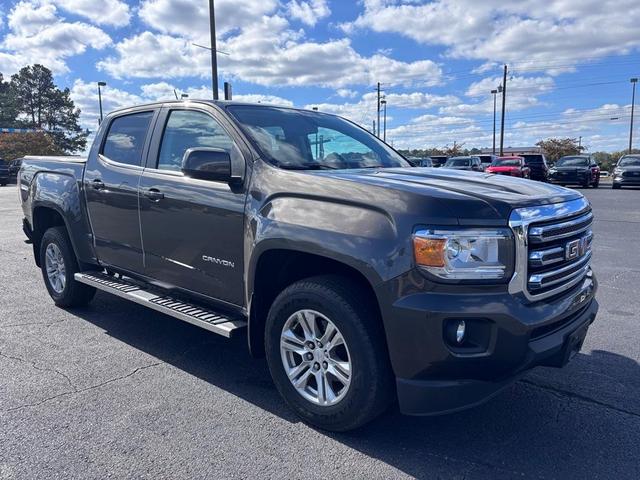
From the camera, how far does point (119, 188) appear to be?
4578mm

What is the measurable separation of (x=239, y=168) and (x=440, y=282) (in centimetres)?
165

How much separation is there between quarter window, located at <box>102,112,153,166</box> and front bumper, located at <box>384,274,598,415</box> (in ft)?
9.49

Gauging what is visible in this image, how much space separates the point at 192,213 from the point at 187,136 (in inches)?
27.7

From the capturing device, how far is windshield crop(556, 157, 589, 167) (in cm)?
2651

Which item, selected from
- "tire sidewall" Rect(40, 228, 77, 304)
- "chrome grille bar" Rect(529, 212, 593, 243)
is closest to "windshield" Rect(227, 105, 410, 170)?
"chrome grille bar" Rect(529, 212, 593, 243)

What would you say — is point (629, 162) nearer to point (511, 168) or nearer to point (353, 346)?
point (511, 168)

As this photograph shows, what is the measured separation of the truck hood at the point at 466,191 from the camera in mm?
2707

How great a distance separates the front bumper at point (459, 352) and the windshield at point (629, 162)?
86.5 feet

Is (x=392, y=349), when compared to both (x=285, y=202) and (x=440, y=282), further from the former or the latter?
(x=285, y=202)

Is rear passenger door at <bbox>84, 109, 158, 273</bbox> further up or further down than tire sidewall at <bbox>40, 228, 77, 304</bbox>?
further up

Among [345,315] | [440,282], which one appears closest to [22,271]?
[345,315]

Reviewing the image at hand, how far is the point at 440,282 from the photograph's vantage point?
2648mm

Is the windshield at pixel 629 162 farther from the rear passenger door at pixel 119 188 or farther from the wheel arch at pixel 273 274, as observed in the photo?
the wheel arch at pixel 273 274

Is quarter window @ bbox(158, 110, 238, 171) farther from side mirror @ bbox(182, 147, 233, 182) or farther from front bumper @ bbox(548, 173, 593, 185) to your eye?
front bumper @ bbox(548, 173, 593, 185)
